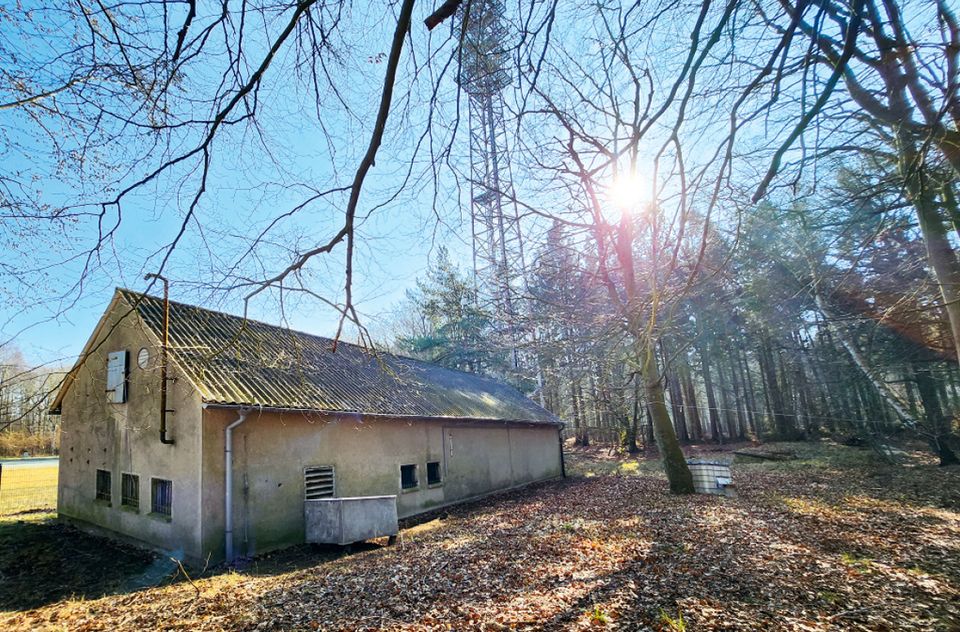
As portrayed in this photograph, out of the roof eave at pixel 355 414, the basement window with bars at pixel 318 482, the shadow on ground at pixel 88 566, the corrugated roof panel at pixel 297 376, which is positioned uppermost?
the corrugated roof panel at pixel 297 376

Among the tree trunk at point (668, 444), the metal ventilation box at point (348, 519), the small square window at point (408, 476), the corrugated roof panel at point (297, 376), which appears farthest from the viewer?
the small square window at point (408, 476)

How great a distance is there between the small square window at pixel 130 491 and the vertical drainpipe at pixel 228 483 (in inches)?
136

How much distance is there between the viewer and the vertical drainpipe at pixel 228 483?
348 inches

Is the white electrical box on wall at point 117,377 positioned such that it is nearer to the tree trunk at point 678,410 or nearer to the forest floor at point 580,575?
the forest floor at point 580,575

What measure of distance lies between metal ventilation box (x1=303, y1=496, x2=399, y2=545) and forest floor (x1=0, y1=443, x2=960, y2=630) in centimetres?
36

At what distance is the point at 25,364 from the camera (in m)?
3.59

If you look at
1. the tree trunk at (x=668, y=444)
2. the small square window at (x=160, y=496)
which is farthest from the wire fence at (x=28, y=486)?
the tree trunk at (x=668, y=444)

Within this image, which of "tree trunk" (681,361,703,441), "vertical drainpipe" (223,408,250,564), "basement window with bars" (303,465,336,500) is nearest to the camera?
"vertical drainpipe" (223,408,250,564)

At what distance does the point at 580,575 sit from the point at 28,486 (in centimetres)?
2678

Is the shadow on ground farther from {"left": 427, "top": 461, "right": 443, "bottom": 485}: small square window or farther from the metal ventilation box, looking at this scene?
{"left": 427, "top": 461, "right": 443, "bottom": 485}: small square window

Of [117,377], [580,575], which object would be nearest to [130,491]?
[117,377]

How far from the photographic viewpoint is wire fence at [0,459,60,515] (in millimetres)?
15997

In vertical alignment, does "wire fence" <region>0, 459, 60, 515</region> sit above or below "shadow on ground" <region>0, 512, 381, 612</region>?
above

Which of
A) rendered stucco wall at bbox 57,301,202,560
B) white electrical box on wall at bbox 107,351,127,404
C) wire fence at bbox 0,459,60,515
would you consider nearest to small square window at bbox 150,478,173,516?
rendered stucco wall at bbox 57,301,202,560
